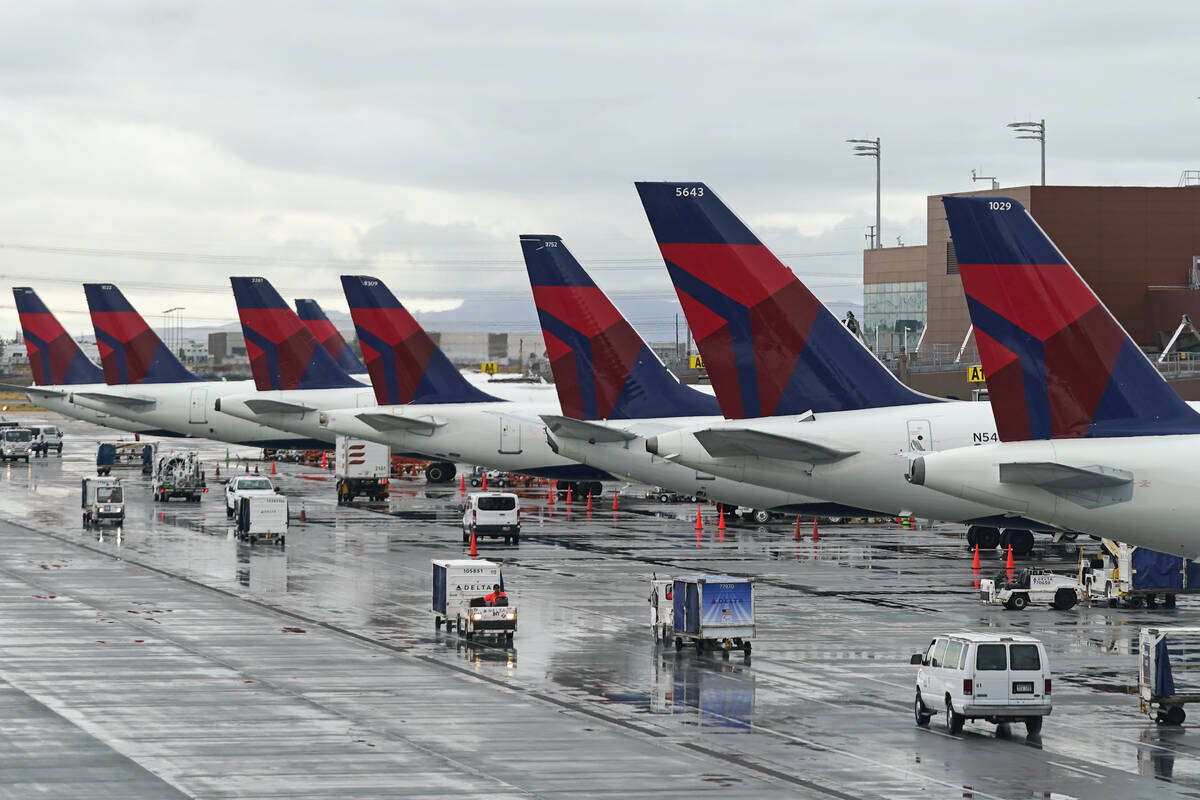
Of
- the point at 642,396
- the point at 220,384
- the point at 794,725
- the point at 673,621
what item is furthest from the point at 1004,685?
the point at 220,384

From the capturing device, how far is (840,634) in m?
44.3

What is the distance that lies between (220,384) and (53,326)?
19.4 m

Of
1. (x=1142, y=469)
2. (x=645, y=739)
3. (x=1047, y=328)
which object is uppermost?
(x=1047, y=328)

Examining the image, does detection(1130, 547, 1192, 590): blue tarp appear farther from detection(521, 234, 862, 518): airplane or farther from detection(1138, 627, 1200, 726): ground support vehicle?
detection(521, 234, 862, 518): airplane

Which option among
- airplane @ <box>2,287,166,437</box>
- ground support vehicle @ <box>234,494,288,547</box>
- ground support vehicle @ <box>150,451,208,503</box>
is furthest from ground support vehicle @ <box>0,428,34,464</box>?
ground support vehicle @ <box>234,494,288,547</box>

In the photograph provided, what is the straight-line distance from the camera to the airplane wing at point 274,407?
9681cm

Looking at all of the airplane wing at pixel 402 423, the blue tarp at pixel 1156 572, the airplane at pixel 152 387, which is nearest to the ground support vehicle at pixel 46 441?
the airplane at pixel 152 387

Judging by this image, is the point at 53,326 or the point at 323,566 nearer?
the point at 323,566

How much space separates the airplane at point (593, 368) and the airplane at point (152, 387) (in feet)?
151

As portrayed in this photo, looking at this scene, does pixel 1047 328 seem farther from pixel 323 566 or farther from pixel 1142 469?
pixel 323 566

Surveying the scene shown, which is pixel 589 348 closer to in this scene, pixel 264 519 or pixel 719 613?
pixel 264 519

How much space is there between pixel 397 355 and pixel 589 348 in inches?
909

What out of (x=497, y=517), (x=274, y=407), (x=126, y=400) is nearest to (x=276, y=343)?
(x=274, y=407)

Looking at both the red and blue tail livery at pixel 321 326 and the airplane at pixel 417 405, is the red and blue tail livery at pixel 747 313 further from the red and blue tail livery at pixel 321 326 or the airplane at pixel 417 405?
the red and blue tail livery at pixel 321 326
